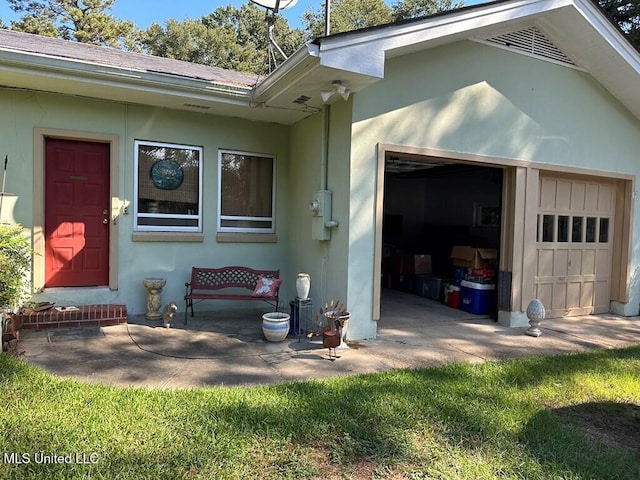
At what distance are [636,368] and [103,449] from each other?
16.7 feet

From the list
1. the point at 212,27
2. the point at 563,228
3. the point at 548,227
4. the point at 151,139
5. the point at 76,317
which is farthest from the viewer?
the point at 212,27

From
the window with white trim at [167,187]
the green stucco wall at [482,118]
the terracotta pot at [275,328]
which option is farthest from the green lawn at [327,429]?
the window with white trim at [167,187]

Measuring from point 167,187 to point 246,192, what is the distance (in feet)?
4.01

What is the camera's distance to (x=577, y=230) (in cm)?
724

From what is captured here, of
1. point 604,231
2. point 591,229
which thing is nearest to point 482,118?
point 591,229

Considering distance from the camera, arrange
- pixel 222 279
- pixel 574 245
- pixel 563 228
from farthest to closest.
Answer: pixel 574 245 < pixel 563 228 < pixel 222 279

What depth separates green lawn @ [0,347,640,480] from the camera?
2504mm

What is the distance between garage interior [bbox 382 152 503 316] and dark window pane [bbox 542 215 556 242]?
33.9 inches

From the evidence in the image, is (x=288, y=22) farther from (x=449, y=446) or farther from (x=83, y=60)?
(x=449, y=446)

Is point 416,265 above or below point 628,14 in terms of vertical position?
below

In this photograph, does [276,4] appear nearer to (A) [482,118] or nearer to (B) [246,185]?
(B) [246,185]

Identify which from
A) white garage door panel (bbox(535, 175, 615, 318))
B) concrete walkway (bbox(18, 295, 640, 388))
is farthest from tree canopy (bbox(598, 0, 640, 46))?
concrete walkway (bbox(18, 295, 640, 388))

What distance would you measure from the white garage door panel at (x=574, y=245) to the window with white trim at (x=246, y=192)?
4346 millimetres

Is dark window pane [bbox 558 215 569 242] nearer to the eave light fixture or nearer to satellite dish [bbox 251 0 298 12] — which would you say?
the eave light fixture
